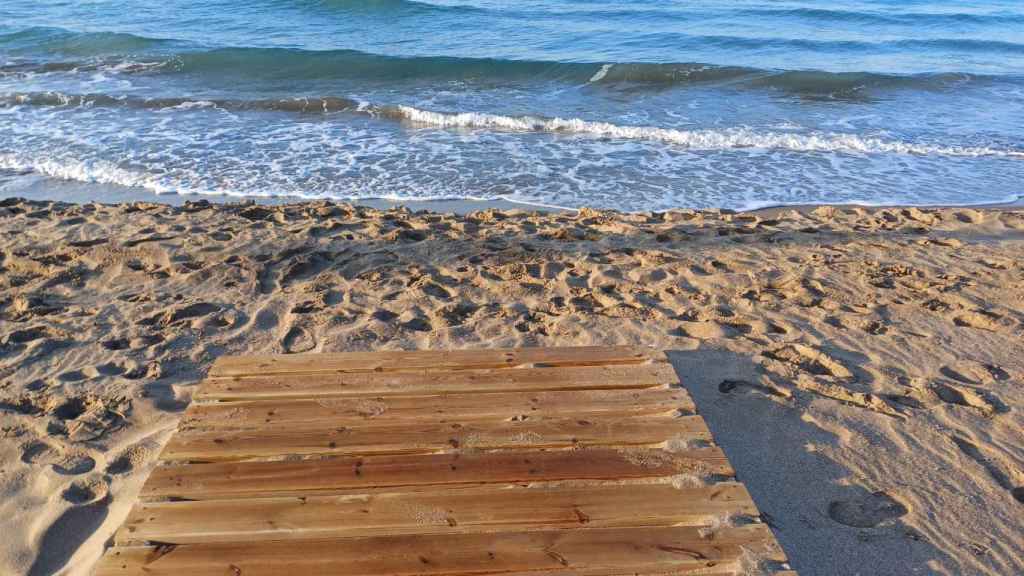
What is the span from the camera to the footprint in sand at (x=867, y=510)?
3127 mm

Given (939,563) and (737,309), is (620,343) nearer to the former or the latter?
(737,309)

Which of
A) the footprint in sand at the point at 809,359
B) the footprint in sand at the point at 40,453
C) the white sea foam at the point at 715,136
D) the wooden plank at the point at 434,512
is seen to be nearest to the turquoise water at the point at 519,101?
the white sea foam at the point at 715,136

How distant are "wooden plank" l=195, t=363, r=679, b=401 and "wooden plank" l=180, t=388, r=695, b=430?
67 millimetres

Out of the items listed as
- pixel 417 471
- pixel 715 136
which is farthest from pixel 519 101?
pixel 417 471

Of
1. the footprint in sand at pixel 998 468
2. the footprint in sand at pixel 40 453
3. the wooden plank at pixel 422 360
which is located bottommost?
the footprint in sand at pixel 998 468

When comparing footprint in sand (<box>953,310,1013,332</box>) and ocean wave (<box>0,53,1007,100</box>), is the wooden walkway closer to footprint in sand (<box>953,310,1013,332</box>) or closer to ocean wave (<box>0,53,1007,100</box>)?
footprint in sand (<box>953,310,1013,332</box>)

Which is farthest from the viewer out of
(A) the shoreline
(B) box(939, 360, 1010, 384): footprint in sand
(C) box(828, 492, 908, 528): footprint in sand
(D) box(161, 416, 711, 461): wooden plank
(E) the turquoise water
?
(E) the turquoise water

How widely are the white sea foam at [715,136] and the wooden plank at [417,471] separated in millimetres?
8358

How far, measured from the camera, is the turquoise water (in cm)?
899

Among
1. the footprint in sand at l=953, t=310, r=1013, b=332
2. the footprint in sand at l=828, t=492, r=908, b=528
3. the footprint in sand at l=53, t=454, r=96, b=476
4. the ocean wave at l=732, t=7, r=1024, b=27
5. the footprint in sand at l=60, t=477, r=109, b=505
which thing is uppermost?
the ocean wave at l=732, t=7, r=1024, b=27

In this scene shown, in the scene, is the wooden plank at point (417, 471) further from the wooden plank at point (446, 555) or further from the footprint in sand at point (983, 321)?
the footprint in sand at point (983, 321)

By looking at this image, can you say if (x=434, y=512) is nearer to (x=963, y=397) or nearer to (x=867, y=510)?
(x=867, y=510)

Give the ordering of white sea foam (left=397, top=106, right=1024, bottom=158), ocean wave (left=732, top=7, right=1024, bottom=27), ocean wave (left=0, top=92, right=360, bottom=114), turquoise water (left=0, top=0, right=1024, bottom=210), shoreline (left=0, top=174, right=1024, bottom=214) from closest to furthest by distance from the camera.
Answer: shoreline (left=0, top=174, right=1024, bottom=214) → turquoise water (left=0, top=0, right=1024, bottom=210) → white sea foam (left=397, top=106, right=1024, bottom=158) → ocean wave (left=0, top=92, right=360, bottom=114) → ocean wave (left=732, top=7, right=1024, bottom=27)

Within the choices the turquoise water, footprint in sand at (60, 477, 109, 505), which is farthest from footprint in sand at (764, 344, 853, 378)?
the turquoise water
